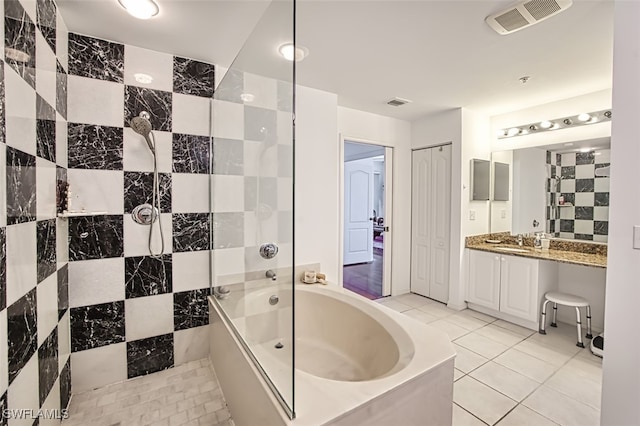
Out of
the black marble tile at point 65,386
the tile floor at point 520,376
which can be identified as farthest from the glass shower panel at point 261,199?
the tile floor at point 520,376

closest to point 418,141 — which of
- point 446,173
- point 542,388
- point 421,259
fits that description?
point 446,173

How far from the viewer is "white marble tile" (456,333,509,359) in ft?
7.80

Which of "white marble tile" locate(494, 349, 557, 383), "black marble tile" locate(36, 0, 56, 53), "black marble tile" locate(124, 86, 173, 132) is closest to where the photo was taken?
"black marble tile" locate(36, 0, 56, 53)

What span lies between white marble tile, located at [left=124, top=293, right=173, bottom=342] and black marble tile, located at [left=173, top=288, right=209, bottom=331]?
0.14 feet

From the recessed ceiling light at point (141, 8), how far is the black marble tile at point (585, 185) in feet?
12.8

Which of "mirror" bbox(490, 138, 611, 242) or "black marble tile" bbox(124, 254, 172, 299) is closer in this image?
"black marble tile" bbox(124, 254, 172, 299)

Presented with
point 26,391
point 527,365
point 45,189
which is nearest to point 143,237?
point 45,189

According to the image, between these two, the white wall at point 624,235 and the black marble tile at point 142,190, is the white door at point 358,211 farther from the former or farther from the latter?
the white wall at point 624,235

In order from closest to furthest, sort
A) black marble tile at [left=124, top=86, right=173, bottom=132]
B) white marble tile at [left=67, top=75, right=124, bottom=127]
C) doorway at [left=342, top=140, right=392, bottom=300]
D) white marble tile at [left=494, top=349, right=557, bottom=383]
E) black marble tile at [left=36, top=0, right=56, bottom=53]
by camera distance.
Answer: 1. black marble tile at [left=36, top=0, right=56, bottom=53]
2. white marble tile at [left=67, top=75, right=124, bottom=127]
3. black marble tile at [left=124, top=86, right=173, bottom=132]
4. white marble tile at [left=494, top=349, right=557, bottom=383]
5. doorway at [left=342, top=140, right=392, bottom=300]

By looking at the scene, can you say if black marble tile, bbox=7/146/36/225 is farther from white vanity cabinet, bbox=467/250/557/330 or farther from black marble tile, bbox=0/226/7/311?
white vanity cabinet, bbox=467/250/557/330

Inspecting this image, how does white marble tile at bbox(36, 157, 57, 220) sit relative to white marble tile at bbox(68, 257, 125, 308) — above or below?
above

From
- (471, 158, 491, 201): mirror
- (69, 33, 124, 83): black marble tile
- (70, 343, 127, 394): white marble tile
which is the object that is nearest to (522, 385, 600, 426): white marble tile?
(471, 158, 491, 201): mirror

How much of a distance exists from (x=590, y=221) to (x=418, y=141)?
201 cm

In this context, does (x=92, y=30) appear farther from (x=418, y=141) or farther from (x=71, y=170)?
(x=418, y=141)
